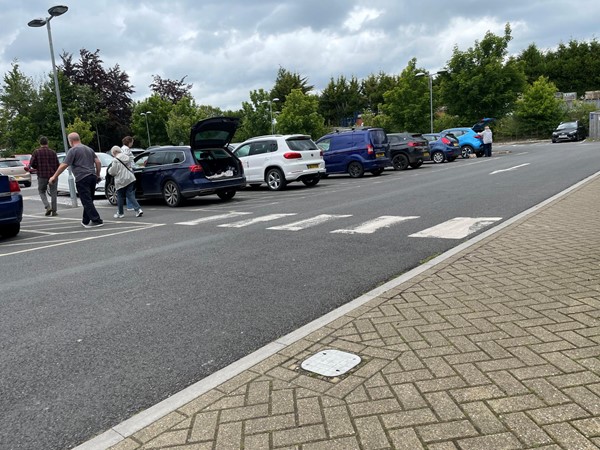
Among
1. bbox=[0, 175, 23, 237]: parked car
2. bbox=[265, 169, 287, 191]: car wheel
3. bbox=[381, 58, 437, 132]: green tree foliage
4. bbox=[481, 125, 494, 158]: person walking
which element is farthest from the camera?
bbox=[381, 58, 437, 132]: green tree foliage

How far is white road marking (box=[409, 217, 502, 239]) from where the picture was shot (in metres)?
7.80

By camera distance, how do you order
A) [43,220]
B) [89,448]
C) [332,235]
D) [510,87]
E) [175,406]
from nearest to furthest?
[89,448] < [175,406] < [332,235] < [43,220] < [510,87]

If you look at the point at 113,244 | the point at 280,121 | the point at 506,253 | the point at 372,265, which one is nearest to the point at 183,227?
the point at 113,244

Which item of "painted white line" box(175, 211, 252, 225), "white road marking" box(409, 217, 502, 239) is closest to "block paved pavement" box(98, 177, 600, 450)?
"white road marking" box(409, 217, 502, 239)

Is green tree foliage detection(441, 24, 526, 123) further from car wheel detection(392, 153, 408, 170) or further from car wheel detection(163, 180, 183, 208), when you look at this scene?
car wheel detection(163, 180, 183, 208)

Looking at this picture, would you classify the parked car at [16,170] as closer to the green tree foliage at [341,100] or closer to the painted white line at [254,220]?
the painted white line at [254,220]

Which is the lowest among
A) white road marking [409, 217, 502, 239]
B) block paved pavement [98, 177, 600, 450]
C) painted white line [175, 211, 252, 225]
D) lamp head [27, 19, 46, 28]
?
white road marking [409, 217, 502, 239]

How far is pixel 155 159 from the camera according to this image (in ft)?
45.3

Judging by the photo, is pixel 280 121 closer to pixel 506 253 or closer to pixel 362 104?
pixel 362 104

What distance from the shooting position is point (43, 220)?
12805 millimetres

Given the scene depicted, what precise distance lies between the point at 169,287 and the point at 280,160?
1149cm

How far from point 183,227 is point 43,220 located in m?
5.15

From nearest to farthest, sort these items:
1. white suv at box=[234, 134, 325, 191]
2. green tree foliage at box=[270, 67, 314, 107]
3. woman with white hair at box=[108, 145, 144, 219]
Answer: woman with white hair at box=[108, 145, 144, 219] < white suv at box=[234, 134, 325, 191] < green tree foliage at box=[270, 67, 314, 107]

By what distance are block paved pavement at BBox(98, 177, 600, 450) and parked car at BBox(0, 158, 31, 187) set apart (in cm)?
2795
